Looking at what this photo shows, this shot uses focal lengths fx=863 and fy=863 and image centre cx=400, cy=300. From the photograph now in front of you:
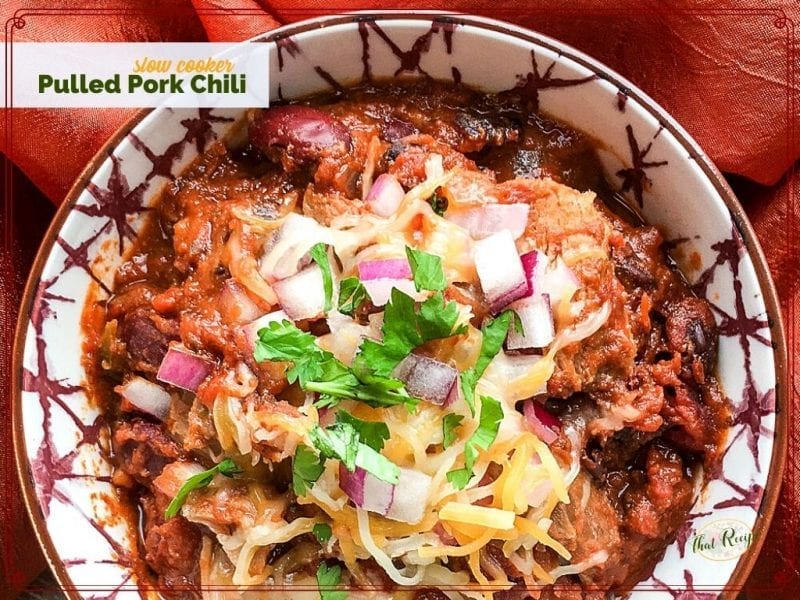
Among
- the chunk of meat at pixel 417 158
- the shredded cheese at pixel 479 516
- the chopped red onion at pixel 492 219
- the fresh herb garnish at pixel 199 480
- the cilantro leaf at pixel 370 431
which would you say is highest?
the chunk of meat at pixel 417 158

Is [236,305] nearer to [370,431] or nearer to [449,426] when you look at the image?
[370,431]

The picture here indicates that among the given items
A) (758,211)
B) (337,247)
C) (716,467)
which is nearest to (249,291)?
(337,247)

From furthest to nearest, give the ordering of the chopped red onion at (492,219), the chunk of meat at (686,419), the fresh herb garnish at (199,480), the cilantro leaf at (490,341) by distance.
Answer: the chunk of meat at (686,419) < the chopped red onion at (492,219) < the fresh herb garnish at (199,480) < the cilantro leaf at (490,341)

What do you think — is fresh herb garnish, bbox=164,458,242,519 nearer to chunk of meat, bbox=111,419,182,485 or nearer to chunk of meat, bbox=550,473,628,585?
chunk of meat, bbox=111,419,182,485

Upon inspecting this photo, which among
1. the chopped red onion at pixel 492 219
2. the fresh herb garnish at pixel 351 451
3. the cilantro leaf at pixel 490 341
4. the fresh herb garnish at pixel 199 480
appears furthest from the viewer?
the chopped red onion at pixel 492 219

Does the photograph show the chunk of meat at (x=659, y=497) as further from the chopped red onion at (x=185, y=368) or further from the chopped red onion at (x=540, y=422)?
the chopped red onion at (x=185, y=368)

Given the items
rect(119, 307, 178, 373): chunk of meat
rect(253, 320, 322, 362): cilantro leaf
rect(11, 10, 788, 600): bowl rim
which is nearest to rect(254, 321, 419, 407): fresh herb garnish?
rect(253, 320, 322, 362): cilantro leaf

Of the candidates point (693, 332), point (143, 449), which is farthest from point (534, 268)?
point (143, 449)

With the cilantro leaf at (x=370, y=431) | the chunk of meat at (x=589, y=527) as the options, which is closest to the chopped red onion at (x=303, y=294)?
the cilantro leaf at (x=370, y=431)
